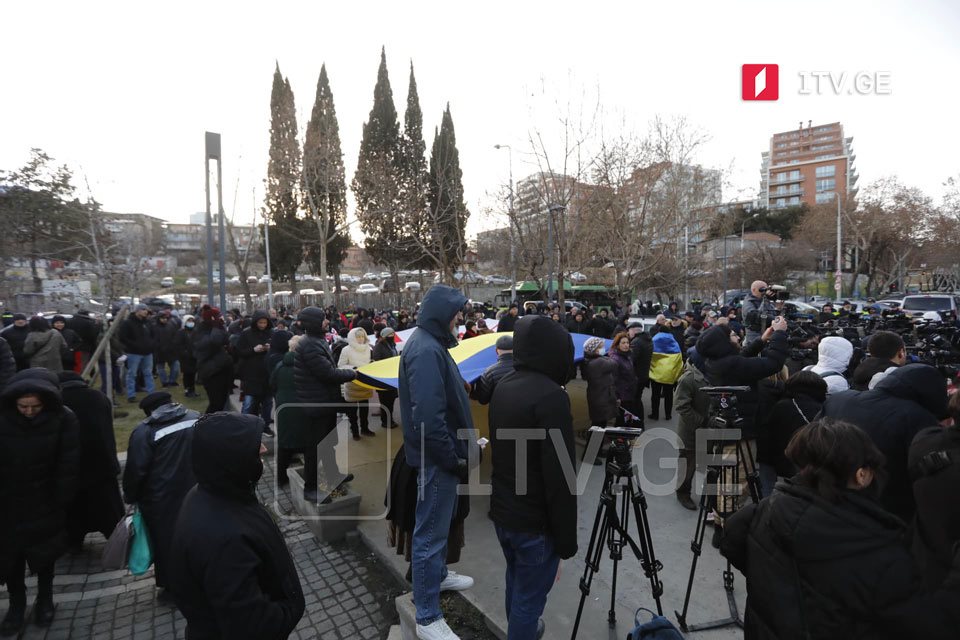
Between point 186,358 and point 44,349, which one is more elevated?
point 44,349

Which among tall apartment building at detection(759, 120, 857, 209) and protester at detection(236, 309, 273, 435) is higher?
tall apartment building at detection(759, 120, 857, 209)

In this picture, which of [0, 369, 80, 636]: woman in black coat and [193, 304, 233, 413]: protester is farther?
[193, 304, 233, 413]: protester

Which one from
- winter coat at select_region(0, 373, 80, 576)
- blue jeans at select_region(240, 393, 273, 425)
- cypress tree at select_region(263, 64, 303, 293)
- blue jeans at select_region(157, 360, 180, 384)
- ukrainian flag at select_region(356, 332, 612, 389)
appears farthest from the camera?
cypress tree at select_region(263, 64, 303, 293)

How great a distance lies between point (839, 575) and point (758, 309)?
466cm

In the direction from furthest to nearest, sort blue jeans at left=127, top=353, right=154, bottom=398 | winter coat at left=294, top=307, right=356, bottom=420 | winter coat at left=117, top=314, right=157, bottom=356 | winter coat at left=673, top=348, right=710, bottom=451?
blue jeans at left=127, top=353, right=154, bottom=398
winter coat at left=117, top=314, right=157, bottom=356
winter coat at left=673, top=348, right=710, bottom=451
winter coat at left=294, top=307, right=356, bottom=420

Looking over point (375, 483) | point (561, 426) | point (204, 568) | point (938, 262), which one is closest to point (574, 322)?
point (375, 483)

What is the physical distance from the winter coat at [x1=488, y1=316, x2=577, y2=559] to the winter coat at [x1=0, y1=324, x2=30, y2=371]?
8479 millimetres

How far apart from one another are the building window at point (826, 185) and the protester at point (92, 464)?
9849cm

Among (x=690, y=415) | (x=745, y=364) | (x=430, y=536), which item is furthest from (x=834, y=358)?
(x=430, y=536)

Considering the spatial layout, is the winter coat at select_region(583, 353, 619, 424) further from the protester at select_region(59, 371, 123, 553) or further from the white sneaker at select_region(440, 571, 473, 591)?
the protester at select_region(59, 371, 123, 553)

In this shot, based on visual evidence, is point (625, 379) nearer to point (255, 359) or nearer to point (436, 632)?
point (436, 632)

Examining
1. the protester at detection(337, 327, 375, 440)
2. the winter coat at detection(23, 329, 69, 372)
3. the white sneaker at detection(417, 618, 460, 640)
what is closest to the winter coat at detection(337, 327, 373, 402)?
the protester at detection(337, 327, 375, 440)

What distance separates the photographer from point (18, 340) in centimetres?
762

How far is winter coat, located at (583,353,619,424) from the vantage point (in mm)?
6141
